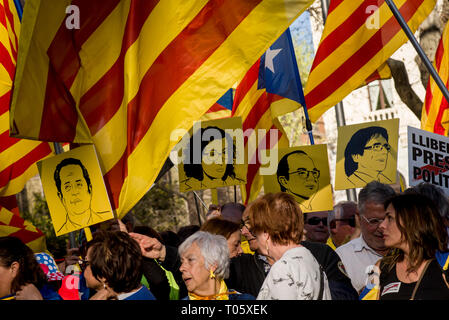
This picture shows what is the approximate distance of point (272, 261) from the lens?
4219 millimetres

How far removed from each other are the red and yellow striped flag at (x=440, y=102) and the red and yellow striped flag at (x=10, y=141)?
4.57 metres

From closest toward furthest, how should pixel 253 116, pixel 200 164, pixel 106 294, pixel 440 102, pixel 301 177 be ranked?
pixel 106 294, pixel 301 177, pixel 200 164, pixel 440 102, pixel 253 116

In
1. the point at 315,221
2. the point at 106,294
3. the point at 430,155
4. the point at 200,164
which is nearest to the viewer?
the point at 106,294

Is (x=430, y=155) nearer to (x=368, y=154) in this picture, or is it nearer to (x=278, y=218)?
(x=368, y=154)

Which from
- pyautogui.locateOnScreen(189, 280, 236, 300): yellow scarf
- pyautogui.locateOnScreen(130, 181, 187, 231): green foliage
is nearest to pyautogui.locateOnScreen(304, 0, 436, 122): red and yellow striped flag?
pyautogui.locateOnScreen(189, 280, 236, 300): yellow scarf

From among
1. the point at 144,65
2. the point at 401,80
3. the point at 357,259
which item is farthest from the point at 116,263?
the point at 401,80

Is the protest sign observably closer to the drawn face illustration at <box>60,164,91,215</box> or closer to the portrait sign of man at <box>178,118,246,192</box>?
the portrait sign of man at <box>178,118,246,192</box>

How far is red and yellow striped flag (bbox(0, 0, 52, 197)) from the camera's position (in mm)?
7332

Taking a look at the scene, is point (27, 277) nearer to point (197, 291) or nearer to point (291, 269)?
point (197, 291)

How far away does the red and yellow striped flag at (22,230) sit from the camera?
24.6 feet

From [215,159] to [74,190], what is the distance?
2.38 meters

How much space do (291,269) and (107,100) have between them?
235 centimetres

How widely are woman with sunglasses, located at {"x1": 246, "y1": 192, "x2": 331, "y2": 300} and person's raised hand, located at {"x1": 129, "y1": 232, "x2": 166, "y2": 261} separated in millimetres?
1487

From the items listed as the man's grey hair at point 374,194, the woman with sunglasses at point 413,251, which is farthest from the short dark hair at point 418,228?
the man's grey hair at point 374,194
